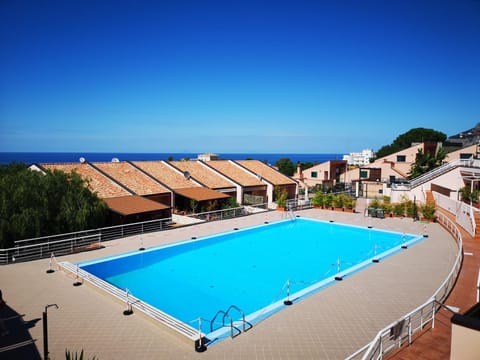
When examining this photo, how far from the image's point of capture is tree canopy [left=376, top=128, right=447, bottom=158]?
261 feet

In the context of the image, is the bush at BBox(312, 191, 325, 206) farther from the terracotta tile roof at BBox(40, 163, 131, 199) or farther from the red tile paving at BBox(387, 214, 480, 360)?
the red tile paving at BBox(387, 214, 480, 360)

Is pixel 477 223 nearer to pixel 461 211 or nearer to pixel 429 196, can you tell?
pixel 461 211

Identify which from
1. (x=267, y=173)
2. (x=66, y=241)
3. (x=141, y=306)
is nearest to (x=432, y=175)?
(x=267, y=173)

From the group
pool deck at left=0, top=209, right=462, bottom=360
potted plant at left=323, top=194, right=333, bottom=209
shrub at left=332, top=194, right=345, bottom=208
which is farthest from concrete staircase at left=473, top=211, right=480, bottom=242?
potted plant at left=323, top=194, right=333, bottom=209

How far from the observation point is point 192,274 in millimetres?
15141

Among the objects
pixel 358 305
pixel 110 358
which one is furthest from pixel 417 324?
pixel 110 358

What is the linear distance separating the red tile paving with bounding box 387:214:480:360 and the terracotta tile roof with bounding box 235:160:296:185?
74.2 ft

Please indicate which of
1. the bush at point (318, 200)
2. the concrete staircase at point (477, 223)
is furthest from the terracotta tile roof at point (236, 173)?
the concrete staircase at point (477, 223)

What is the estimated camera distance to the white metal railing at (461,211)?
57.5ft

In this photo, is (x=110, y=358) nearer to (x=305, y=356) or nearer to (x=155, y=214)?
(x=305, y=356)

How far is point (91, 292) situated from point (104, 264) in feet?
12.9

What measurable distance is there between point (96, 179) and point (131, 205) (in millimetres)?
4756

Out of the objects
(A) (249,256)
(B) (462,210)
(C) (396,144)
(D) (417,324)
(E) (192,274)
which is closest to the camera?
(D) (417,324)

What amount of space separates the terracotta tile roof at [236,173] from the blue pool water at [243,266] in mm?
9880
